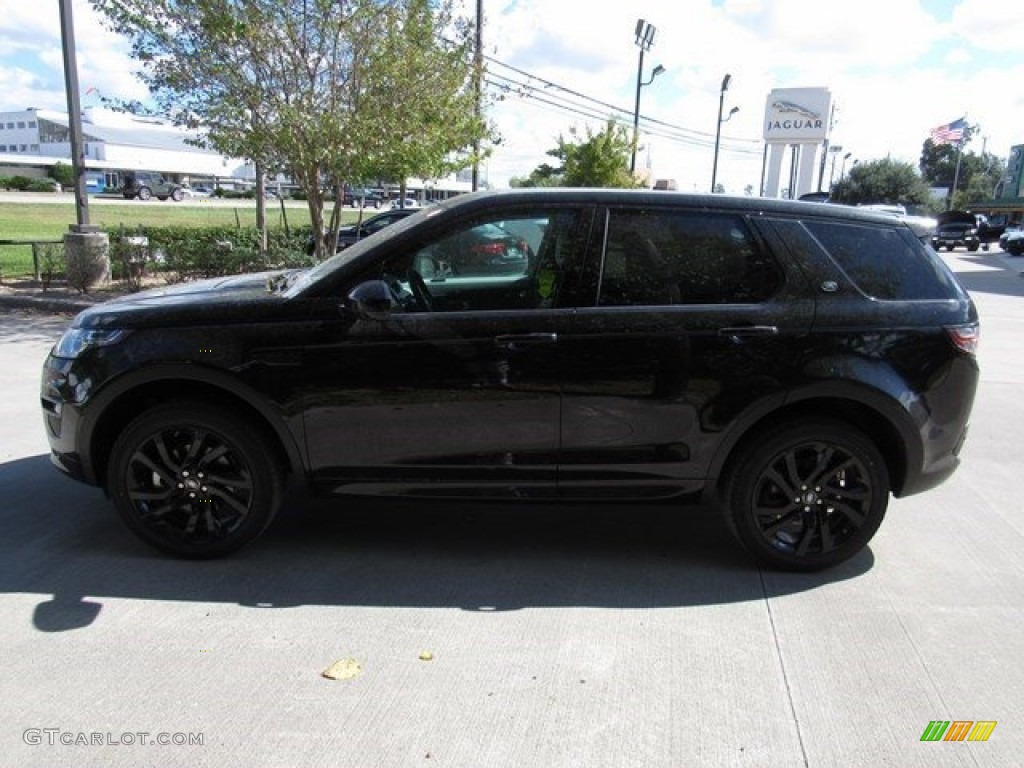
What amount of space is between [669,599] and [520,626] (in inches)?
29.4

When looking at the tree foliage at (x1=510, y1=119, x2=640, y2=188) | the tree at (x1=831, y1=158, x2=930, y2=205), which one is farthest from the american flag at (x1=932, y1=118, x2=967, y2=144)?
the tree foliage at (x1=510, y1=119, x2=640, y2=188)

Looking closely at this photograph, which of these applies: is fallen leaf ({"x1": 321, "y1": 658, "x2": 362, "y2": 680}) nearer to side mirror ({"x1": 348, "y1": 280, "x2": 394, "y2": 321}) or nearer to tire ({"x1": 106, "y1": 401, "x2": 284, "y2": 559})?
tire ({"x1": 106, "y1": 401, "x2": 284, "y2": 559})

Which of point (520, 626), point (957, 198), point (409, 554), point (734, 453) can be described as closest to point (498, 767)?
point (520, 626)

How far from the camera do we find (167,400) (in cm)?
388

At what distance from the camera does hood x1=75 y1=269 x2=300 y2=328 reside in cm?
374

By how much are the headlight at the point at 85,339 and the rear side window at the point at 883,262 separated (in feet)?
11.0

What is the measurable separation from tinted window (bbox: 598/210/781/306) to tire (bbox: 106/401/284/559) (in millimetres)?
1867

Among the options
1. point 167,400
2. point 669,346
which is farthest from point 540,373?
point 167,400

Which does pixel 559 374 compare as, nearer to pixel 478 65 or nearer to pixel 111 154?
pixel 478 65

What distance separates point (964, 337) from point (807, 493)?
105 cm

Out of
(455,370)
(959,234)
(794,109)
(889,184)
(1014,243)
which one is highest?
(794,109)

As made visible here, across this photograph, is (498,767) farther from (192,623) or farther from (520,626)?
(192,623)

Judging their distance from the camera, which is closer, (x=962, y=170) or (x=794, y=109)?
(x=794, y=109)

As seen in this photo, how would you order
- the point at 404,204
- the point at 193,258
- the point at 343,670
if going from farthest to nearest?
the point at 404,204, the point at 193,258, the point at 343,670
